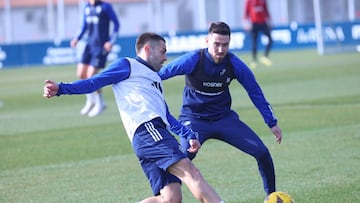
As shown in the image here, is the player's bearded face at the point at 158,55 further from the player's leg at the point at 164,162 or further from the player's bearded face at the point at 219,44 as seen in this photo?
the player's bearded face at the point at 219,44

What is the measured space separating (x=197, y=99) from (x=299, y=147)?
12.0ft

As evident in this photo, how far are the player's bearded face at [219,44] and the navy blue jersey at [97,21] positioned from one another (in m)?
9.37

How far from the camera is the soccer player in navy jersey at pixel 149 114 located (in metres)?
7.06

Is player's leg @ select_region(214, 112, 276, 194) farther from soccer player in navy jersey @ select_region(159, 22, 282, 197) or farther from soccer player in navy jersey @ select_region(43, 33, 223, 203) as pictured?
soccer player in navy jersey @ select_region(43, 33, 223, 203)

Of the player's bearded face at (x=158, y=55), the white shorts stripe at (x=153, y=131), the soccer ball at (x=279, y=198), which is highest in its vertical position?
the player's bearded face at (x=158, y=55)

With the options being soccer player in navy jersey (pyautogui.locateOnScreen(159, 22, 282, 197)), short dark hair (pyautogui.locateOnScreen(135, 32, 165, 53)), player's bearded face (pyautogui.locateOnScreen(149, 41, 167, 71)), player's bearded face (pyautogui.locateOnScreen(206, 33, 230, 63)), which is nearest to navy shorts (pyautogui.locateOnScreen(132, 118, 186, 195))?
A: player's bearded face (pyautogui.locateOnScreen(149, 41, 167, 71))

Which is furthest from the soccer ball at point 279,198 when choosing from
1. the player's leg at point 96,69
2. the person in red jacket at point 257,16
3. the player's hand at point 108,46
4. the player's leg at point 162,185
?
the person in red jacket at point 257,16

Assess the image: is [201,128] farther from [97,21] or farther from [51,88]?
[97,21]

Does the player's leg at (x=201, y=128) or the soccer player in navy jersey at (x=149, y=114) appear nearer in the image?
the soccer player in navy jersey at (x=149, y=114)

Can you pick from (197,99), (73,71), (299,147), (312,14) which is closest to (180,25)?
(312,14)

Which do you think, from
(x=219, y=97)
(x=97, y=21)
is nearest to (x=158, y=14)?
(x=97, y=21)

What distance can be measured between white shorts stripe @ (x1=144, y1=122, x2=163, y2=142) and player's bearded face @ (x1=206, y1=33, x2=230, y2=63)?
1.35 metres

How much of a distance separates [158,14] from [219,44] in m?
34.4

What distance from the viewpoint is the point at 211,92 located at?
8.61m
